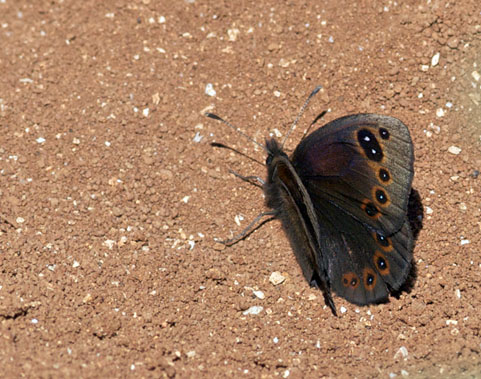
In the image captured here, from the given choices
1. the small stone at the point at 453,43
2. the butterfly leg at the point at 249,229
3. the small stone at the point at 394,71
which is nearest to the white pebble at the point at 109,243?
the butterfly leg at the point at 249,229

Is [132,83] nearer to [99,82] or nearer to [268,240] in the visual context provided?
[99,82]

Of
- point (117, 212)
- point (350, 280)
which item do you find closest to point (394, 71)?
point (350, 280)

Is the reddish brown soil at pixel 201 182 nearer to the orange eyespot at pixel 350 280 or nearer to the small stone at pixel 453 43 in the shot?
the small stone at pixel 453 43

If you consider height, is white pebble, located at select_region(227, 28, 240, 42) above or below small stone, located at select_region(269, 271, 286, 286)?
above

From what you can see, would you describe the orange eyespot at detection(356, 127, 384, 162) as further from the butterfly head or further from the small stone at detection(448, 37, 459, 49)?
the small stone at detection(448, 37, 459, 49)

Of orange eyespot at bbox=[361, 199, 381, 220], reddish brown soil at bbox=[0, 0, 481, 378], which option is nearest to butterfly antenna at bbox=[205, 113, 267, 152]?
reddish brown soil at bbox=[0, 0, 481, 378]

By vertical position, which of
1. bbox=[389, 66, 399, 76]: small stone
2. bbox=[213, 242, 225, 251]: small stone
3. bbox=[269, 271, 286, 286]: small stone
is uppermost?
bbox=[389, 66, 399, 76]: small stone

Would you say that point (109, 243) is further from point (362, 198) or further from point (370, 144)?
point (370, 144)
